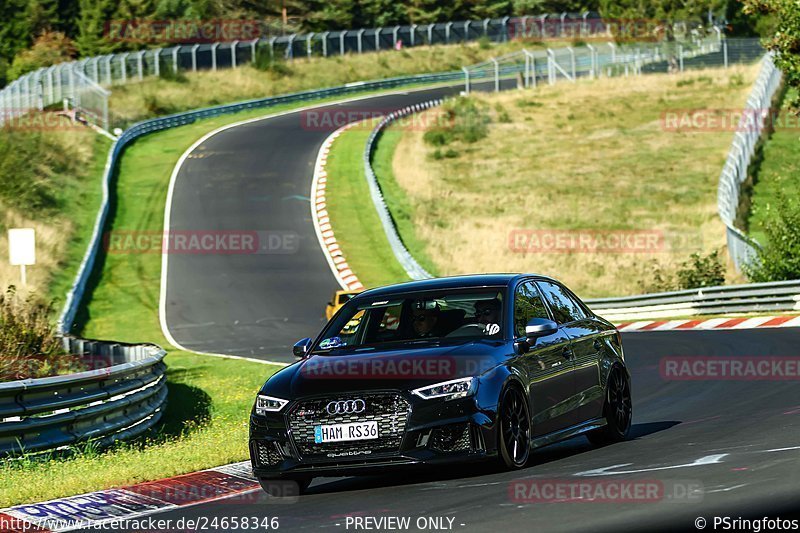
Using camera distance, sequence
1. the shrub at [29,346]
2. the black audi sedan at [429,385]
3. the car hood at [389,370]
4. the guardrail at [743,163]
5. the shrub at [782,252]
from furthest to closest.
→ the guardrail at [743,163] < the shrub at [782,252] < the shrub at [29,346] < the car hood at [389,370] < the black audi sedan at [429,385]

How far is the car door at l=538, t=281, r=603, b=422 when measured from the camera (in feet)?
36.3

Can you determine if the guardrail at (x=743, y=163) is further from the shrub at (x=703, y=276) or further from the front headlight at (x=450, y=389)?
the front headlight at (x=450, y=389)

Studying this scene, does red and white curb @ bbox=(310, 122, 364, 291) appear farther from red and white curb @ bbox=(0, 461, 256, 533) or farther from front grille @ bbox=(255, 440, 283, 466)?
front grille @ bbox=(255, 440, 283, 466)

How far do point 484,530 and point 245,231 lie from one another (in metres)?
37.2

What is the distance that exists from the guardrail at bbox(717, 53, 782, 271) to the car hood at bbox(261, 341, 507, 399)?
77.6 feet

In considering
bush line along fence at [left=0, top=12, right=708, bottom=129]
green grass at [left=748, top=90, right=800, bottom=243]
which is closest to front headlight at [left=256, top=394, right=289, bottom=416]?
green grass at [left=748, top=90, right=800, bottom=243]

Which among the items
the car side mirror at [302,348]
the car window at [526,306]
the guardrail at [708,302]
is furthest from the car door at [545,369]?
the guardrail at [708,302]

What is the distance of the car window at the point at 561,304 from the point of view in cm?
1123

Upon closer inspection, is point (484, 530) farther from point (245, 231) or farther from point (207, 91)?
point (207, 91)

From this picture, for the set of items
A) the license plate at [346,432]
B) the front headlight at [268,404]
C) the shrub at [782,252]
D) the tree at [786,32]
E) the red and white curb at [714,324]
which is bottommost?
the red and white curb at [714,324]

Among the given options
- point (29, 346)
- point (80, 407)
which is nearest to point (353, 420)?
point (80, 407)

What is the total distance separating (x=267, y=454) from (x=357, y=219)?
35997 millimetres

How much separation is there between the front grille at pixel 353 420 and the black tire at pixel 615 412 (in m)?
2.81

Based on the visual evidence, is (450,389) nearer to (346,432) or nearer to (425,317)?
(346,432)
